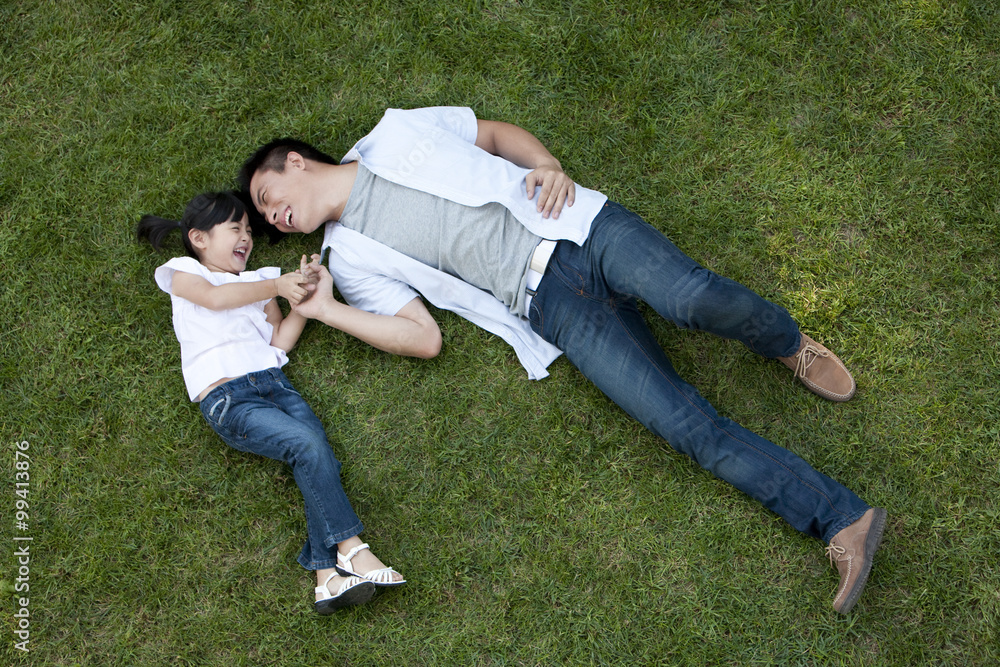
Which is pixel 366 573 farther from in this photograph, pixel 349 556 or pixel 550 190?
pixel 550 190

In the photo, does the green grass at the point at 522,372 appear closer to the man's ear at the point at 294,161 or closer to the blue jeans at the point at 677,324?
the blue jeans at the point at 677,324


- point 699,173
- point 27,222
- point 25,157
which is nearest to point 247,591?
point 27,222

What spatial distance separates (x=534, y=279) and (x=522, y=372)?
54cm

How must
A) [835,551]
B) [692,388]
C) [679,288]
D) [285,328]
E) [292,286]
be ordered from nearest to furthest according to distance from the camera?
[679,288]
[835,551]
[692,388]
[292,286]
[285,328]

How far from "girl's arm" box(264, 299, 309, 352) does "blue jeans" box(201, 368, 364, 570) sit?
27 centimetres

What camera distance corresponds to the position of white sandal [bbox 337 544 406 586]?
304cm

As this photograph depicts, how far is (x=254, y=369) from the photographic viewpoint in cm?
324

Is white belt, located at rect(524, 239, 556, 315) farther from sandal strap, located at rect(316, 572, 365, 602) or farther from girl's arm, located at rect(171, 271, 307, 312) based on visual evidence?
sandal strap, located at rect(316, 572, 365, 602)

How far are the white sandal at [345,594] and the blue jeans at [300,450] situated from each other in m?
0.11

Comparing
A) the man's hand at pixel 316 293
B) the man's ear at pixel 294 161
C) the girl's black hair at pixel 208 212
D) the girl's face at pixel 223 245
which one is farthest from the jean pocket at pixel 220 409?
the man's ear at pixel 294 161

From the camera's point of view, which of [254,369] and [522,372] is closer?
[254,369]

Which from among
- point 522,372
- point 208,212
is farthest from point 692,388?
point 208,212

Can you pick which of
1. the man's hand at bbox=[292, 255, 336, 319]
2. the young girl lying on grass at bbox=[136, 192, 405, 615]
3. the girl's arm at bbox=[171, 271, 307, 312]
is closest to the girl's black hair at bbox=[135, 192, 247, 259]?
the young girl lying on grass at bbox=[136, 192, 405, 615]

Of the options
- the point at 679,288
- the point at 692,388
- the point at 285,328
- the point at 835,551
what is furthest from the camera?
the point at 285,328
